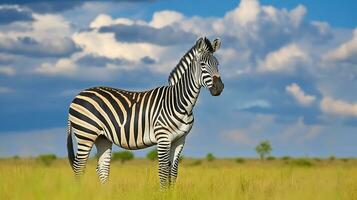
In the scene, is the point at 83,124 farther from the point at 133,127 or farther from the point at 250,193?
the point at 250,193

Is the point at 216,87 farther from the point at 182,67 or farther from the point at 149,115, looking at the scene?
the point at 149,115

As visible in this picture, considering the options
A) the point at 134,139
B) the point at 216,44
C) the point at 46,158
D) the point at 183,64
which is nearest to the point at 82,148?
the point at 134,139

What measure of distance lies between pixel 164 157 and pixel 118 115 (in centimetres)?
163

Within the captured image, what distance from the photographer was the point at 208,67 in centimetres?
1168

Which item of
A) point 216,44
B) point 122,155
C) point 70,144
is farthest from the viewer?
point 122,155

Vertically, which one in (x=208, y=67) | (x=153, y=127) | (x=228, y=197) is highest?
(x=208, y=67)

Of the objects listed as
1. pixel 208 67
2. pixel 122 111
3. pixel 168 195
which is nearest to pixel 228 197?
pixel 168 195

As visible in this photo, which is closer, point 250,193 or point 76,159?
point 250,193

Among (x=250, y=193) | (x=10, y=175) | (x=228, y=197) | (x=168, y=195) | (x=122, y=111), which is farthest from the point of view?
(x=122, y=111)

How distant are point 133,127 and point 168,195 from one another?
3.05m

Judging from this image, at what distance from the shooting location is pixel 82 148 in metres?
13.0

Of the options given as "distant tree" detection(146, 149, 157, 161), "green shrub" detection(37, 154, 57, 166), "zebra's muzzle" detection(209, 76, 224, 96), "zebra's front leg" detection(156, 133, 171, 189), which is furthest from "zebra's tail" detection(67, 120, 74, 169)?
"distant tree" detection(146, 149, 157, 161)

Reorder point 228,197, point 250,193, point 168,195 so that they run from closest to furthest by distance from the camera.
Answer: point 228,197 < point 168,195 < point 250,193

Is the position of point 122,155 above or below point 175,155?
above
